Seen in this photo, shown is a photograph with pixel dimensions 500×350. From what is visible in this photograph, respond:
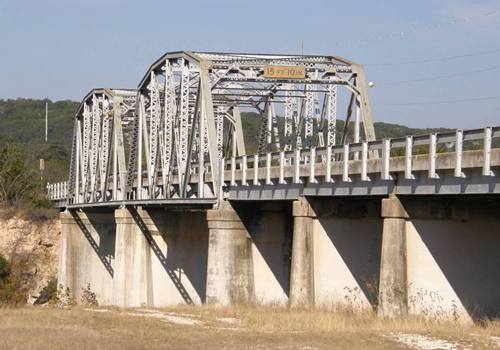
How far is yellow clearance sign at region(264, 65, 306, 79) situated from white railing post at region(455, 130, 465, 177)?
63.1 ft

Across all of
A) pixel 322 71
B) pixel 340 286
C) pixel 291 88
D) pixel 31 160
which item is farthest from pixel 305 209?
pixel 31 160

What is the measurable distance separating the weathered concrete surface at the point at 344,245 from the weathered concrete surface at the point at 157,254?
20671 millimetres

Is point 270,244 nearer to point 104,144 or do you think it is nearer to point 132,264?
point 132,264

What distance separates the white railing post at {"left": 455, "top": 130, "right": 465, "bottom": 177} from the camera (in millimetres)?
25359

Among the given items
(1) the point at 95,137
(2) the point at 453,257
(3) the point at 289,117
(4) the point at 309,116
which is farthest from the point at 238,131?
(2) the point at 453,257

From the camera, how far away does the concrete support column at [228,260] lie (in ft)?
131

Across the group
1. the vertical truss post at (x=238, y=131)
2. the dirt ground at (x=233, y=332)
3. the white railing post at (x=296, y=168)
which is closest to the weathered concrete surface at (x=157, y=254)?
the vertical truss post at (x=238, y=131)

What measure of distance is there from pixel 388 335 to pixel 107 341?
614cm

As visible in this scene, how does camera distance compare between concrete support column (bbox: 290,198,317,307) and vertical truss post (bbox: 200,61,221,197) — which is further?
vertical truss post (bbox: 200,61,221,197)

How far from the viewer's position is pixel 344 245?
35.2 m

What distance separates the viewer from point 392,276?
28.1 m

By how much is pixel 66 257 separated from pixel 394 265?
5240cm

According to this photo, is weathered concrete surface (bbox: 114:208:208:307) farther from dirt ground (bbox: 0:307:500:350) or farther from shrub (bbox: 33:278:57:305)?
dirt ground (bbox: 0:307:500:350)

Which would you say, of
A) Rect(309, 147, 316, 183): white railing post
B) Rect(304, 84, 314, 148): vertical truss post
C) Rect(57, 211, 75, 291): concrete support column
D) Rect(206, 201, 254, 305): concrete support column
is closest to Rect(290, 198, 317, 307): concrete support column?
Rect(309, 147, 316, 183): white railing post
